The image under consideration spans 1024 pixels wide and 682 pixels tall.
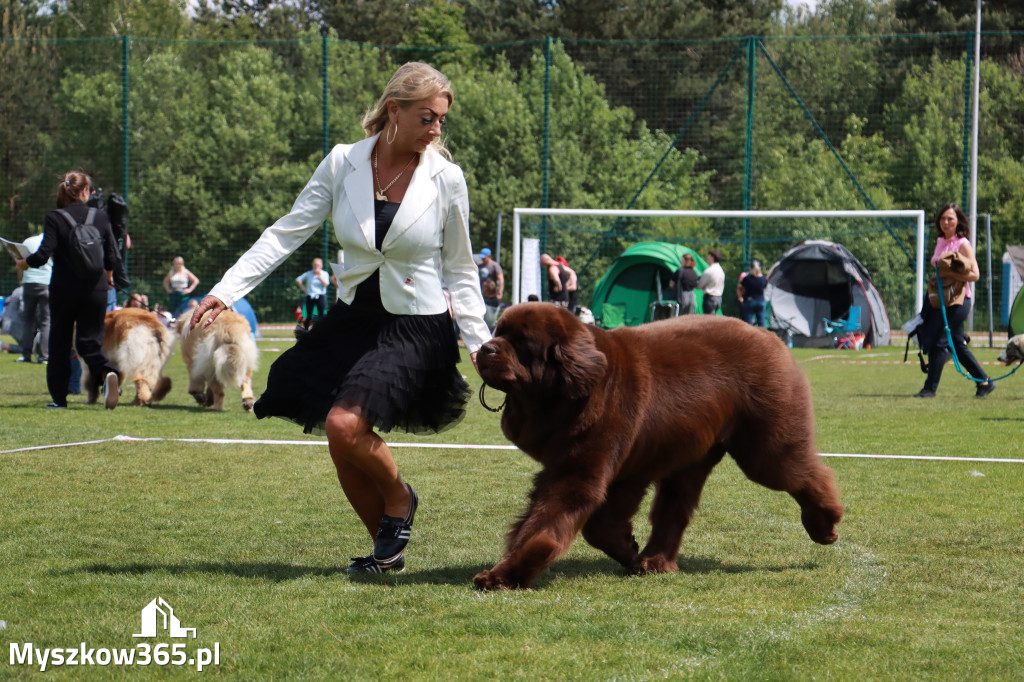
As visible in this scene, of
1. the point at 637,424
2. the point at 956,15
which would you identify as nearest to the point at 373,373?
the point at 637,424

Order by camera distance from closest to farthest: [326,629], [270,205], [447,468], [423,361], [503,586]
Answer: [326,629] < [503,586] < [423,361] < [447,468] < [270,205]

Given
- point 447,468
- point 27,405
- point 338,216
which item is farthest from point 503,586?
point 27,405

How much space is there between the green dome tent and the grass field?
17.5 m

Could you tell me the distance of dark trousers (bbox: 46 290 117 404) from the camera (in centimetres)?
953

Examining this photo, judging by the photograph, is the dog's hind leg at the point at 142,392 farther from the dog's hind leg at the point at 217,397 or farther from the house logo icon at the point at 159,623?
the house logo icon at the point at 159,623

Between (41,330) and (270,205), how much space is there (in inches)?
517

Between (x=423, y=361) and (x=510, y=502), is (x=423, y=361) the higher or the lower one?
the higher one

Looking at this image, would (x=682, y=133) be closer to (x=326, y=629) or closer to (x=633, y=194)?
(x=633, y=194)

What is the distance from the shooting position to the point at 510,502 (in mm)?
5793

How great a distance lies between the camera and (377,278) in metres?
4.16

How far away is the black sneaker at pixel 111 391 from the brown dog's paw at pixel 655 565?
7.03m

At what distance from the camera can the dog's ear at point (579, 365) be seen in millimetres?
3822

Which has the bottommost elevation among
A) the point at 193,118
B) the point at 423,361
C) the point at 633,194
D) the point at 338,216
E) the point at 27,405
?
the point at 27,405

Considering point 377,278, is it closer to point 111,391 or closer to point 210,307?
point 210,307
